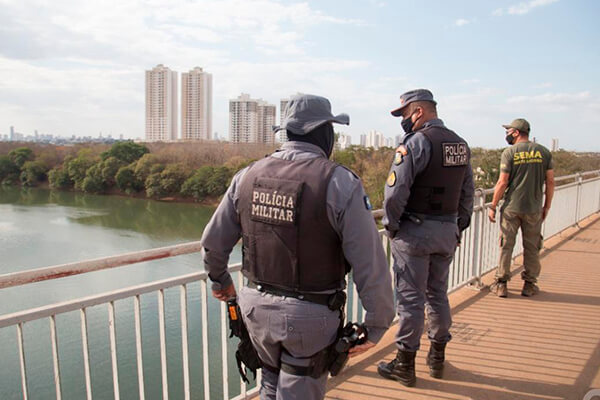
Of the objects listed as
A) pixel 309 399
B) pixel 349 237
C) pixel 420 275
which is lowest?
pixel 309 399

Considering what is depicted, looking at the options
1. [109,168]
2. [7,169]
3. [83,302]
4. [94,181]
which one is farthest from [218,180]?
[83,302]

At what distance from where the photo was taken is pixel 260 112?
8369 cm

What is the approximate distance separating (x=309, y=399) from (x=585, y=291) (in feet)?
13.1

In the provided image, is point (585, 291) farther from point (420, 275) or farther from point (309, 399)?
point (309, 399)

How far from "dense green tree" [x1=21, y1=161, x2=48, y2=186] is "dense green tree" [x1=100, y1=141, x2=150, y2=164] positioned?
1209cm

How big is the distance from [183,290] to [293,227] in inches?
37.9

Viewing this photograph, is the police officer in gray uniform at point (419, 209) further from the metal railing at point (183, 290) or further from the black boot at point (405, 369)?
the metal railing at point (183, 290)

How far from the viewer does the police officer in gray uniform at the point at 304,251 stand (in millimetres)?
1552

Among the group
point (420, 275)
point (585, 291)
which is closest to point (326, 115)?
point (420, 275)

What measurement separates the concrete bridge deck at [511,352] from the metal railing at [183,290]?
338mm

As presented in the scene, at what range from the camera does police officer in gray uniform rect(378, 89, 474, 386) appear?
8.52 ft

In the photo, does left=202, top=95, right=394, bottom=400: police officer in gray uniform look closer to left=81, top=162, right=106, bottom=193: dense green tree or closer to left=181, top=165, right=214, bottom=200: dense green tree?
left=181, top=165, right=214, bottom=200: dense green tree

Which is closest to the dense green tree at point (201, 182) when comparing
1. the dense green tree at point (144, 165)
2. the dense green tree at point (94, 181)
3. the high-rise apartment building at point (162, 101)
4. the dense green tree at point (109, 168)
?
the dense green tree at point (144, 165)

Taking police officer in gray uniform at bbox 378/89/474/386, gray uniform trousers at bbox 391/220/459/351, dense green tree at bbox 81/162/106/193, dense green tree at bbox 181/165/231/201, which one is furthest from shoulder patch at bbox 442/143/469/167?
dense green tree at bbox 81/162/106/193
